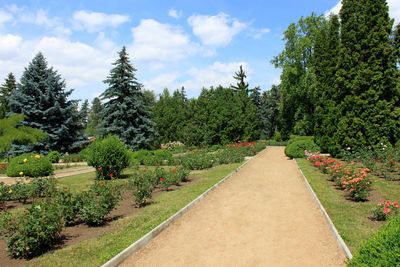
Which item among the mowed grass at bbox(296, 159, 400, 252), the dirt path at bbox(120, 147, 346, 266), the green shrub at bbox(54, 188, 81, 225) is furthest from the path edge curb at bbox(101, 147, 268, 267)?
the mowed grass at bbox(296, 159, 400, 252)

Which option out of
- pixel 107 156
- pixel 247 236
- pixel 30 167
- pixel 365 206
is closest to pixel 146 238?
pixel 247 236

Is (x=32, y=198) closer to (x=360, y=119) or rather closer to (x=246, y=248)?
(x=246, y=248)

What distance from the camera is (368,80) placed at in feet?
51.9

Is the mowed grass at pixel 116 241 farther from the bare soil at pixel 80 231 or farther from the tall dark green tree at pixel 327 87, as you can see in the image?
the tall dark green tree at pixel 327 87

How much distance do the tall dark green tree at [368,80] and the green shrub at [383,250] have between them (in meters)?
14.8

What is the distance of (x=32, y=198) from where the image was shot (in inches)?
323

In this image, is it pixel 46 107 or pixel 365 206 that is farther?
pixel 46 107

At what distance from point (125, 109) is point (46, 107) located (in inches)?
300

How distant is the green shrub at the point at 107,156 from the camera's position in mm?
11422

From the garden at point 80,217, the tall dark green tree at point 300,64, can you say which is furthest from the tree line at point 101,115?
the garden at point 80,217

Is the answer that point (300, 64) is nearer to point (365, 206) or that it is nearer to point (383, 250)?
point (365, 206)

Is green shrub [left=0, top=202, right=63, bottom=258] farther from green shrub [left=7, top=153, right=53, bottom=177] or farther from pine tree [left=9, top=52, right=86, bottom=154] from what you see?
A: pine tree [left=9, top=52, right=86, bottom=154]

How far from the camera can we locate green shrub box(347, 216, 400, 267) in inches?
98.7

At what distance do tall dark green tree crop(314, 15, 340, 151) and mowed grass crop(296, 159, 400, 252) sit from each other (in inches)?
367
